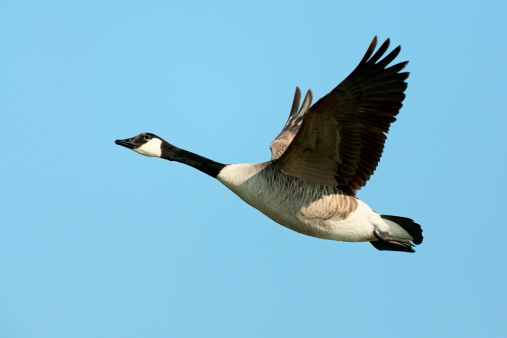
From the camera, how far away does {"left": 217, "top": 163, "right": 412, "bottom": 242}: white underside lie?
8352 mm

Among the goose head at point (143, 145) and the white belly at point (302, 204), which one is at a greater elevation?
the goose head at point (143, 145)

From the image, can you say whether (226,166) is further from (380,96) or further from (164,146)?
(380,96)

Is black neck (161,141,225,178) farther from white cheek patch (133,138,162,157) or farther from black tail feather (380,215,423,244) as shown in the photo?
black tail feather (380,215,423,244)

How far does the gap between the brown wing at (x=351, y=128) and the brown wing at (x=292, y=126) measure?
1.87m

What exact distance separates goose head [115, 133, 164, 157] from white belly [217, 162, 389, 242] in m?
1.34

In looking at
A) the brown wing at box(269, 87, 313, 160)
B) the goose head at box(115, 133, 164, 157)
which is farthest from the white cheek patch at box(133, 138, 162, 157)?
the brown wing at box(269, 87, 313, 160)

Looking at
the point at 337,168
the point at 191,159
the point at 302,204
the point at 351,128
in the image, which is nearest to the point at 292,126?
the point at 191,159

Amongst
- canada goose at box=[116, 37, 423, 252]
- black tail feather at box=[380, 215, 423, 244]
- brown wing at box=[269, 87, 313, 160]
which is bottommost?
black tail feather at box=[380, 215, 423, 244]

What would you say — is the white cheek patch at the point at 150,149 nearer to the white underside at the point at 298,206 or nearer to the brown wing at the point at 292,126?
the white underside at the point at 298,206

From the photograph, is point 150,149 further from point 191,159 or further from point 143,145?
point 191,159

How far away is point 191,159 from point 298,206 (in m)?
1.88

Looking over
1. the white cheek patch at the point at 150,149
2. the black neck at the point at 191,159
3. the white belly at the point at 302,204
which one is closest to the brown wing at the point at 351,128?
the white belly at the point at 302,204

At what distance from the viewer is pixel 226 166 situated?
28.9 feet

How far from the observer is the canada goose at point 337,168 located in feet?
25.0
